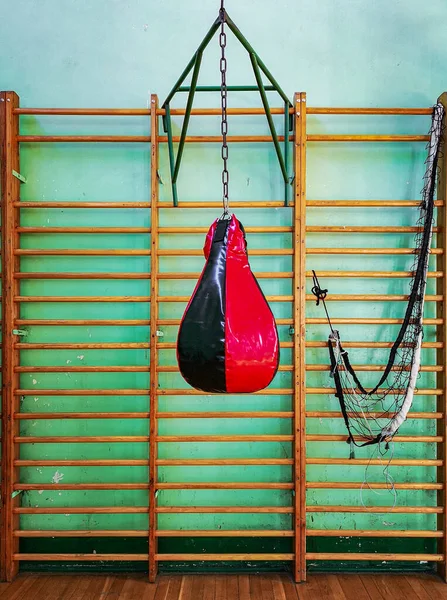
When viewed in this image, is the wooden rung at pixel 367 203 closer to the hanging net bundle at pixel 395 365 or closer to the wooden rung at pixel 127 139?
the hanging net bundle at pixel 395 365

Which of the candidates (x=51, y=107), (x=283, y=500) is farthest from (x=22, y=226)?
(x=283, y=500)

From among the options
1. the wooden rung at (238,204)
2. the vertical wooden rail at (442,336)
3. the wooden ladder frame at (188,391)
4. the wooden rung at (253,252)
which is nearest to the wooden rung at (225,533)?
the wooden ladder frame at (188,391)

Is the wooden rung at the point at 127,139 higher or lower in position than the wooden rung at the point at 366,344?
higher

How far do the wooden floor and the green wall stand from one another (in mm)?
231

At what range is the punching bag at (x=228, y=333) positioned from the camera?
1.60 metres

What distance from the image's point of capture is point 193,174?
3.09 m

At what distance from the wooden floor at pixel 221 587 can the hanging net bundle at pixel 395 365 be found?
818mm

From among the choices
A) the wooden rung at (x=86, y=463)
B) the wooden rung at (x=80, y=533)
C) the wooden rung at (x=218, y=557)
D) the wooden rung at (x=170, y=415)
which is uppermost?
the wooden rung at (x=170, y=415)

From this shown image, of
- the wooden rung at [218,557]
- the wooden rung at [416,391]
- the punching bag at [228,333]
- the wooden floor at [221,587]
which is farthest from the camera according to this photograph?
the wooden rung at [416,391]

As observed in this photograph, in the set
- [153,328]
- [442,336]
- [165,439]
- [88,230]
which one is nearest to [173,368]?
[153,328]

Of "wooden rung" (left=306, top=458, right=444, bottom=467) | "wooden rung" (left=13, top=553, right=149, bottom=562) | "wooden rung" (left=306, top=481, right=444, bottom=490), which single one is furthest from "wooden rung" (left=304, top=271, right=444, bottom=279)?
"wooden rung" (left=13, top=553, right=149, bottom=562)

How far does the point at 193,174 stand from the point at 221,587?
252 centimetres

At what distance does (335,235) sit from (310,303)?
1.55 feet

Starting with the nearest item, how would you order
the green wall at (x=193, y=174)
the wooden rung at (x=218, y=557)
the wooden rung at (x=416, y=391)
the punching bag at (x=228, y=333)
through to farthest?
the punching bag at (x=228, y=333), the wooden rung at (x=218, y=557), the wooden rung at (x=416, y=391), the green wall at (x=193, y=174)
